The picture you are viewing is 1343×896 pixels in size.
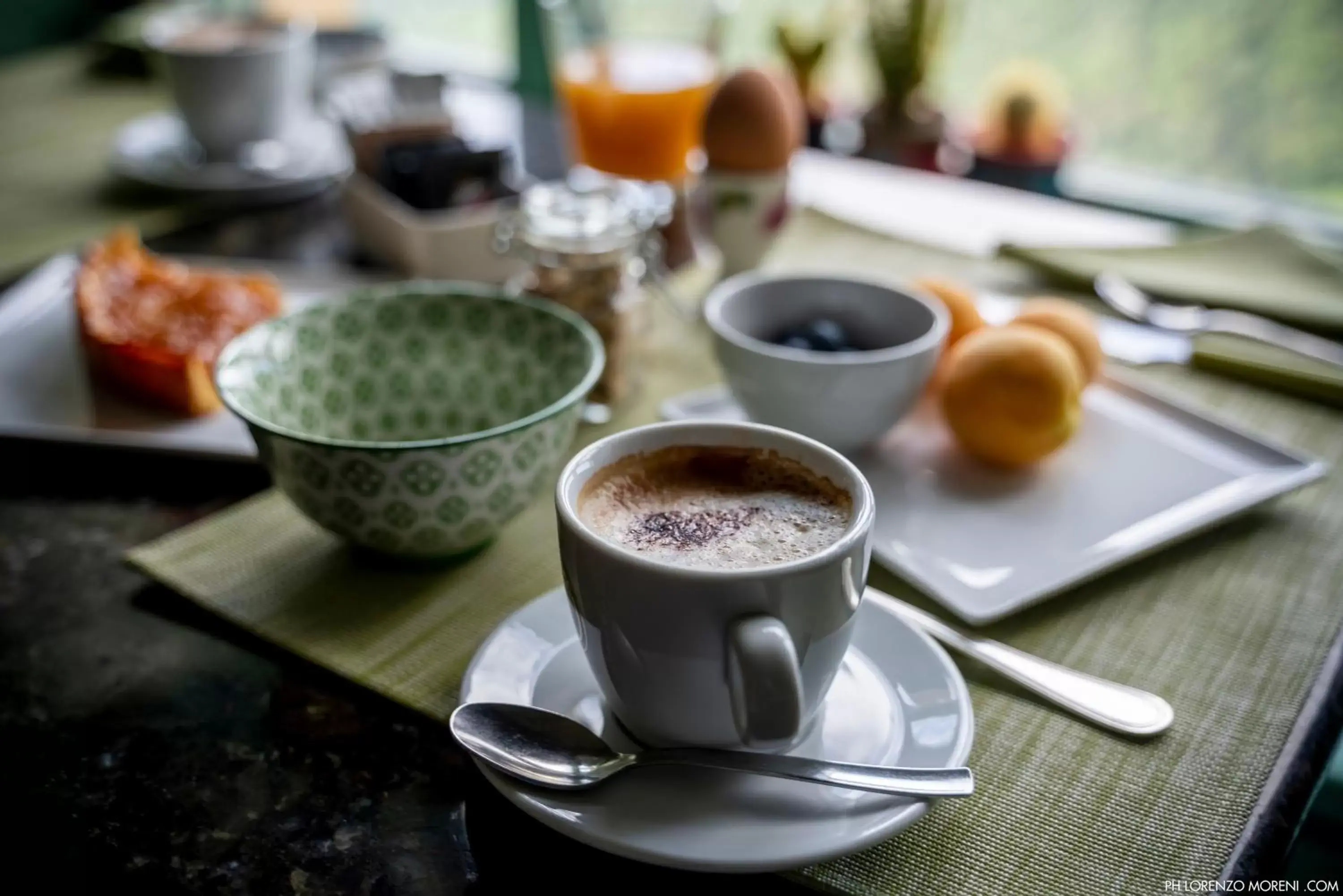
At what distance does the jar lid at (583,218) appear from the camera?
0.97 meters

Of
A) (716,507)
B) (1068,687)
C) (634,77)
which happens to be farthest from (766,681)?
→ (634,77)

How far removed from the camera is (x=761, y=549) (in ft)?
1.88

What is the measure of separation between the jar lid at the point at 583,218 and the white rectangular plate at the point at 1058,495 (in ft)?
0.50

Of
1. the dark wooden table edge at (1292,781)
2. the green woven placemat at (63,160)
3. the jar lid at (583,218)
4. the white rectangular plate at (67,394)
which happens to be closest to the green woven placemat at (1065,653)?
the dark wooden table edge at (1292,781)

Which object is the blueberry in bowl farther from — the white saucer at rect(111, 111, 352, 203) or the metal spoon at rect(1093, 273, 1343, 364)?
the white saucer at rect(111, 111, 352, 203)

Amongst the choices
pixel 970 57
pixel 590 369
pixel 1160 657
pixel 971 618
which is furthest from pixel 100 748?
pixel 970 57

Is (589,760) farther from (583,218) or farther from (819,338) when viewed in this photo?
(583,218)

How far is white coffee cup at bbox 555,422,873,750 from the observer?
499 mm

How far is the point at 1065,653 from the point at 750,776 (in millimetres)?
256

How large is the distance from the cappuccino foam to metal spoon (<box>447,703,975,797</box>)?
9cm

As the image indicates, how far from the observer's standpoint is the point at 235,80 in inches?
52.9

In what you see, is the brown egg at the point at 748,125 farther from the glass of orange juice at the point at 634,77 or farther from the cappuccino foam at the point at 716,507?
the cappuccino foam at the point at 716,507

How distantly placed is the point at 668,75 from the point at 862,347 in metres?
0.60

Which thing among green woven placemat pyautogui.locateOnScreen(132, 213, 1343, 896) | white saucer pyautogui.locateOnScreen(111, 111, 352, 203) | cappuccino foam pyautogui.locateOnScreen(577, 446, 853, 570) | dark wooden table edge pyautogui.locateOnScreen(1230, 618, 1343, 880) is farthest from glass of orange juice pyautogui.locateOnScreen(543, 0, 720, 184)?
dark wooden table edge pyautogui.locateOnScreen(1230, 618, 1343, 880)
